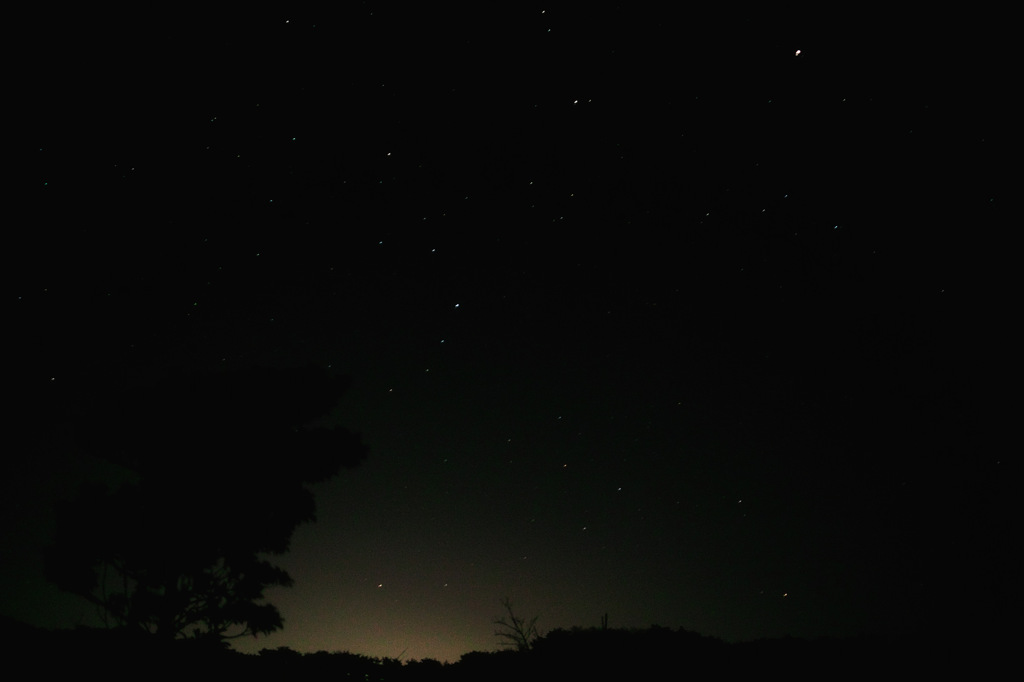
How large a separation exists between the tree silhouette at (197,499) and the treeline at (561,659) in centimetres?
555

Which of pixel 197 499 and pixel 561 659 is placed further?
pixel 197 499

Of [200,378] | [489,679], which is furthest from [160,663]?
[200,378]

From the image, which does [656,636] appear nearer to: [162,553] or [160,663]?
[160,663]

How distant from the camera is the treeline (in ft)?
15.4

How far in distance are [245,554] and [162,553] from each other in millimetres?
1244

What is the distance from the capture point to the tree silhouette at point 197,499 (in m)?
10.1

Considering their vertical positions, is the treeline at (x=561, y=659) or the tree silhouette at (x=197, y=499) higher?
the tree silhouette at (x=197, y=499)

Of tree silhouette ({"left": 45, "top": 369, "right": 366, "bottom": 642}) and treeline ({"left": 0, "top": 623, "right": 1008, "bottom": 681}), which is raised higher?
tree silhouette ({"left": 45, "top": 369, "right": 366, "bottom": 642})

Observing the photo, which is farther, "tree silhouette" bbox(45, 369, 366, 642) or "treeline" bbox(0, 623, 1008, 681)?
"tree silhouette" bbox(45, 369, 366, 642)

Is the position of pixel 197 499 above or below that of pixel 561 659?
above

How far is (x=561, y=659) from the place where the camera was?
214 inches

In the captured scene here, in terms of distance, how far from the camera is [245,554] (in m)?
10.6

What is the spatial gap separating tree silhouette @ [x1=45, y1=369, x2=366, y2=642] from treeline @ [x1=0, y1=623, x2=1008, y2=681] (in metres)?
5.55

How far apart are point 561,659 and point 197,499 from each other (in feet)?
24.6
